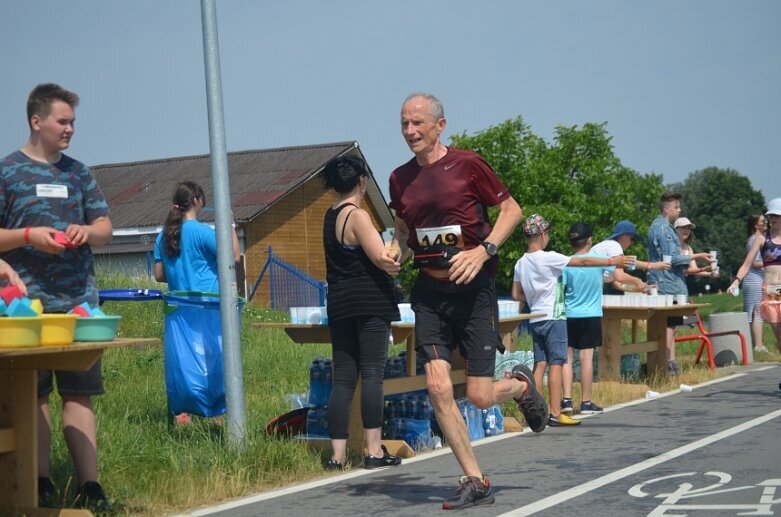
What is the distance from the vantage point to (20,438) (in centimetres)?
606

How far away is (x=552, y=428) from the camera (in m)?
11.0

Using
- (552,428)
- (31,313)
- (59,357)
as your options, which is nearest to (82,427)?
(59,357)

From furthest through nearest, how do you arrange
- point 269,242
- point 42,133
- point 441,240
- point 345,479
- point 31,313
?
point 269,242 → point 345,479 → point 441,240 → point 42,133 → point 31,313

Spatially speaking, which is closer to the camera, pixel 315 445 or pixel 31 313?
pixel 31 313

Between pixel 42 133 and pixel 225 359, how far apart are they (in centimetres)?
278

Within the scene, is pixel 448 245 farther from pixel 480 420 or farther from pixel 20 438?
pixel 480 420

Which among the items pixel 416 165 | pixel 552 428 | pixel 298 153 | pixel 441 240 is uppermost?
pixel 298 153

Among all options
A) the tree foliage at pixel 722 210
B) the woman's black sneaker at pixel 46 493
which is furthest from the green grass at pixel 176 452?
the tree foliage at pixel 722 210

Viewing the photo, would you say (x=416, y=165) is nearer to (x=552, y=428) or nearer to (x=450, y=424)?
(x=450, y=424)

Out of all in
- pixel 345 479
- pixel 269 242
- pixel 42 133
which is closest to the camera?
pixel 42 133

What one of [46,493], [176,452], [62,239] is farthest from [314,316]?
[62,239]

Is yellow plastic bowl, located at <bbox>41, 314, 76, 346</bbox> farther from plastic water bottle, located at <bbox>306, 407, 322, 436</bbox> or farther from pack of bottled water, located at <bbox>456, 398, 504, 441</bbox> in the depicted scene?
pack of bottled water, located at <bbox>456, 398, 504, 441</bbox>

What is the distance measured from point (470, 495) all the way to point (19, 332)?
265 cm

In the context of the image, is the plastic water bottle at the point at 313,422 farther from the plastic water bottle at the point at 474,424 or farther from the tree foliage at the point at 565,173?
the tree foliage at the point at 565,173
